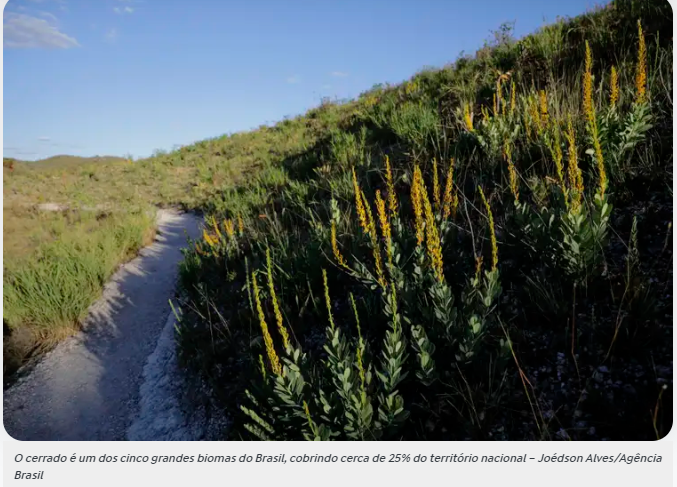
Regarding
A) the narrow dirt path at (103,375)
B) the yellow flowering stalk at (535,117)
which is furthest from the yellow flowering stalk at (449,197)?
the narrow dirt path at (103,375)

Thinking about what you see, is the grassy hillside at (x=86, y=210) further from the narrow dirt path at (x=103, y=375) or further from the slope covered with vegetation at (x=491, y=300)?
the slope covered with vegetation at (x=491, y=300)

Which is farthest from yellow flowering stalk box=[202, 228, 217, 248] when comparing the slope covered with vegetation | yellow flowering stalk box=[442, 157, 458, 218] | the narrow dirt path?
yellow flowering stalk box=[442, 157, 458, 218]

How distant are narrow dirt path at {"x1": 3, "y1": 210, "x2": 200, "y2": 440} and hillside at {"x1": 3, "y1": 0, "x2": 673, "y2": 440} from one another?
16.5 inches

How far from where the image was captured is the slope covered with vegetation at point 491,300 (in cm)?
188

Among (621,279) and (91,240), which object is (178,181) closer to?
(91,240)

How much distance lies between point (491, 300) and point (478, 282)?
0.45 ft

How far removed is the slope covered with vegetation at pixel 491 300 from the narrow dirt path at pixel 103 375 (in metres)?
0.59

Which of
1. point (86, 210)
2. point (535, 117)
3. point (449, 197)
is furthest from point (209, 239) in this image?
point (86, 210)

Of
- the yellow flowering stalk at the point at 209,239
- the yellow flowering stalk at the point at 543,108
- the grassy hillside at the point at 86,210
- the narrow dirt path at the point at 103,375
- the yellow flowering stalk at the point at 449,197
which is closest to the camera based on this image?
the yellow flowering stalk at the point at 449,197

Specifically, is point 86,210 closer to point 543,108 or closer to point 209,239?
point 209,239

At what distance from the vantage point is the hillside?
1903 millimetres
